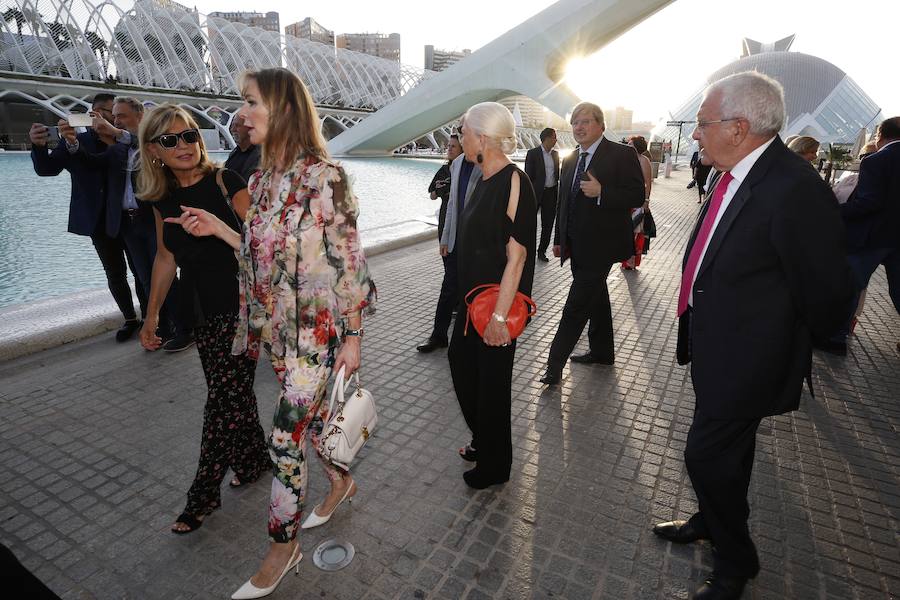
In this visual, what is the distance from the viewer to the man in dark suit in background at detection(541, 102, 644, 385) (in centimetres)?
363

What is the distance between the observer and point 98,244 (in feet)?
14.9

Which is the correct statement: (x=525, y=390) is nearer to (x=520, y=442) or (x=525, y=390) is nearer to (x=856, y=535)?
(x=520, y=442)

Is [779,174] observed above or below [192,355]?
above

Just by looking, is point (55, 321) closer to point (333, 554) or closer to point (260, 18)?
point (333, 554)

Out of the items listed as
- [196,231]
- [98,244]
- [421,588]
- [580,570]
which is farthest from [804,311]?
[98,244]

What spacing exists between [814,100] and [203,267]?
9803 centimetres

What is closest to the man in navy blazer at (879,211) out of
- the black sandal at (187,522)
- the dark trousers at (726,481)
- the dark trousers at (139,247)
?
the dark trousers at (726,481)

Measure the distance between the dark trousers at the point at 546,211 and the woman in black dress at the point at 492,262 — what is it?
223 inches

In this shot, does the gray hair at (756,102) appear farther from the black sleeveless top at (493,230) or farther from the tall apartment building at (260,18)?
the tall apartment building at (260,18)

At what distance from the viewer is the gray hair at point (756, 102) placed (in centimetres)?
173

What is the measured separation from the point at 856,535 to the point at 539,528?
1.54 meters

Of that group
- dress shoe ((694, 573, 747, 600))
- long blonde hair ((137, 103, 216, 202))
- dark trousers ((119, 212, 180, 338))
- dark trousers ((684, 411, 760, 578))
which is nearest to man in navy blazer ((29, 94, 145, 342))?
dark trousers ((119, 212, 180, 338))

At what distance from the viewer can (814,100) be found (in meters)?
75.6

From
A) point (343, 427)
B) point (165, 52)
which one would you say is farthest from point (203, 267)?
point (165, 52)
